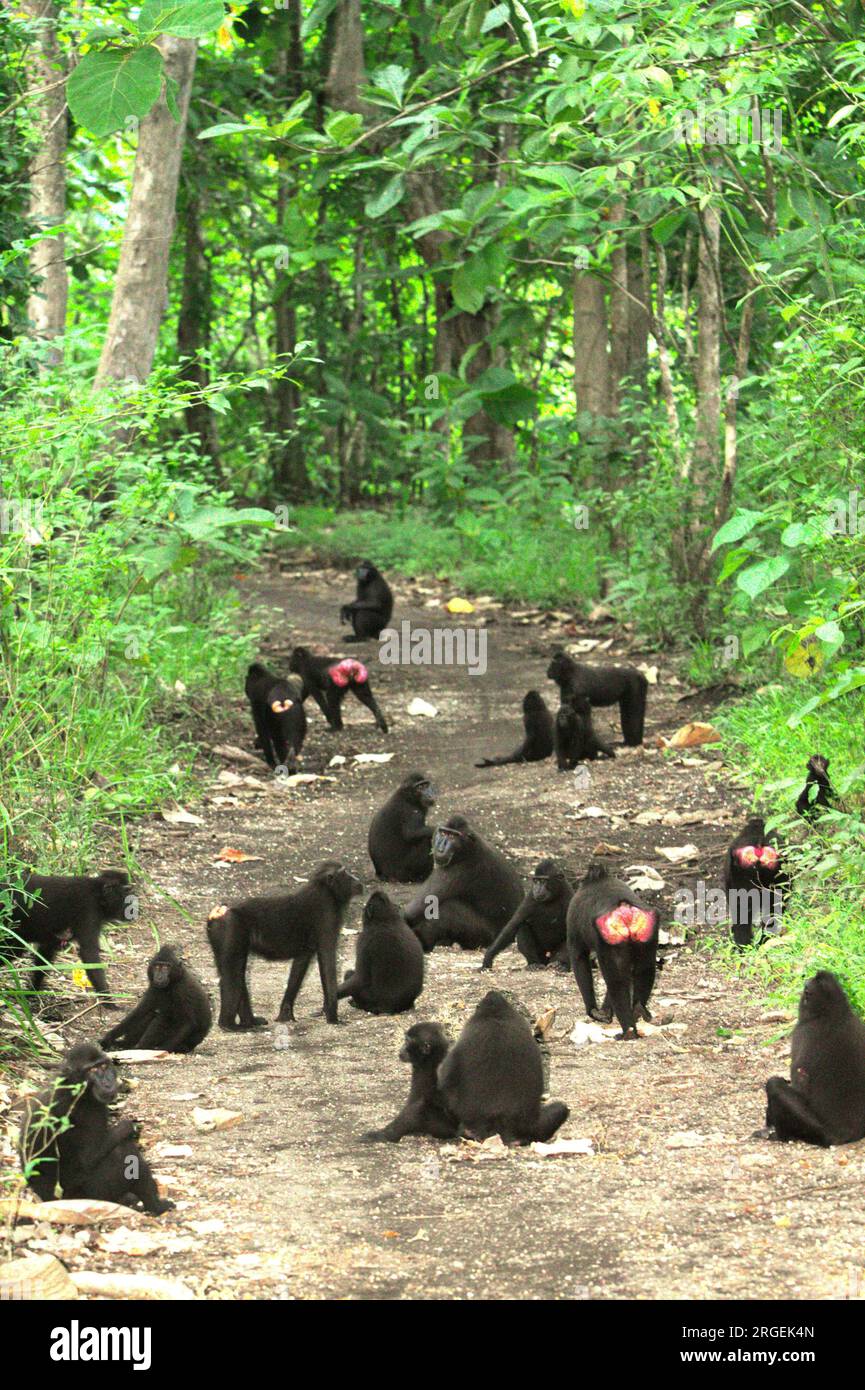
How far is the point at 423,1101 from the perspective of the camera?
499cm

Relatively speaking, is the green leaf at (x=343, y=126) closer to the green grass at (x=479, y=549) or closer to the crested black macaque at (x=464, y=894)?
the crested black macaque at (x=464, y=894)

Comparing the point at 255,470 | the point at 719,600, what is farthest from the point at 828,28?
the point at 255,470

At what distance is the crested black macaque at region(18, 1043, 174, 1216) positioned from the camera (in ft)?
14.3

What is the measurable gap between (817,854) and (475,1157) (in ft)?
8.09

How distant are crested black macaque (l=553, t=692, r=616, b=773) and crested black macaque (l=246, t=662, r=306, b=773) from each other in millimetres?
1636

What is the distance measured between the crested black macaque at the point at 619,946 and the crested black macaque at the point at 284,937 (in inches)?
37.1

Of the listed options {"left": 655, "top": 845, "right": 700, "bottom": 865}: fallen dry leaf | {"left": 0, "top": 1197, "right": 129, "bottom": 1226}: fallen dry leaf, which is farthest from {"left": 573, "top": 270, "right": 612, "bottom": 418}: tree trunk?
{"left": 0, "top": 1197, "right": 129, "bottom": 1226}: fallen dry leaf

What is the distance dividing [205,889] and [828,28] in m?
5.53

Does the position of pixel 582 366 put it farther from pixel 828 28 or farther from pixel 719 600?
pixel 828 28

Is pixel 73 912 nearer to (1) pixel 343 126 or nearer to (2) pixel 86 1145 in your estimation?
(2) pixel 86 1145

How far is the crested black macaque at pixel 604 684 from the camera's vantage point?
10711mm

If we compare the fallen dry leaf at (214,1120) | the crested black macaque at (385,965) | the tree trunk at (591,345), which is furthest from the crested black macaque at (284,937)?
the tree trunk at (591,345)

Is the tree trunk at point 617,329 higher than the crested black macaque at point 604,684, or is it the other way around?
the tree trunk at point 617,329

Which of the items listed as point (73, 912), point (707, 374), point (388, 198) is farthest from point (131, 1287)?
point (707, 374)
